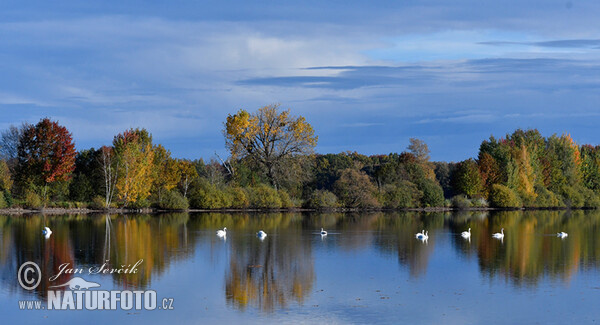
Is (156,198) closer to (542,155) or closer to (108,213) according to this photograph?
(108,213)

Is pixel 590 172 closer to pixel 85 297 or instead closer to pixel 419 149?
pixel 419 149

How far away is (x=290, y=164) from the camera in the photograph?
5909 centimetres

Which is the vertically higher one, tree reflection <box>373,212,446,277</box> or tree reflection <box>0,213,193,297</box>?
tree reflection <box>0,213,193,297</box>

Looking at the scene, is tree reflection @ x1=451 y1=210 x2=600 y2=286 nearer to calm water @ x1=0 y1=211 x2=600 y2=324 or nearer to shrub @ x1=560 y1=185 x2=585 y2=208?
calm water @ x1=0 y1=211 x2=600 y2=324

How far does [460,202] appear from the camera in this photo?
6562 centimetres

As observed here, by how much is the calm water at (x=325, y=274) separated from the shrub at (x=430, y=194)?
30128 mm

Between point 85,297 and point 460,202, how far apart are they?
53739mm

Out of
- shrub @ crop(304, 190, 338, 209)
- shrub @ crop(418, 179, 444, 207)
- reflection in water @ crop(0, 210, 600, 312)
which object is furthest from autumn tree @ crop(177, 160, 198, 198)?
shrub @ crop(418, 179, 444, 207)

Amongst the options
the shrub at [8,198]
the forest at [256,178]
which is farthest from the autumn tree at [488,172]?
Result: the shrub at [8,198]

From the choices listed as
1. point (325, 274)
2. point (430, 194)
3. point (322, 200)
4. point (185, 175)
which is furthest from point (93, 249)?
point (430, 194)

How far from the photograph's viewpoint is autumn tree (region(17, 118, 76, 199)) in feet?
170

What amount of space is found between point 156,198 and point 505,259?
3938 centimetres

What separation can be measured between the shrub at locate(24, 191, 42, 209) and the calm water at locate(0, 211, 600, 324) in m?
19.5

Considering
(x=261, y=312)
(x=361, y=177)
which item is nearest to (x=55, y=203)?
(x=361, y=177)
